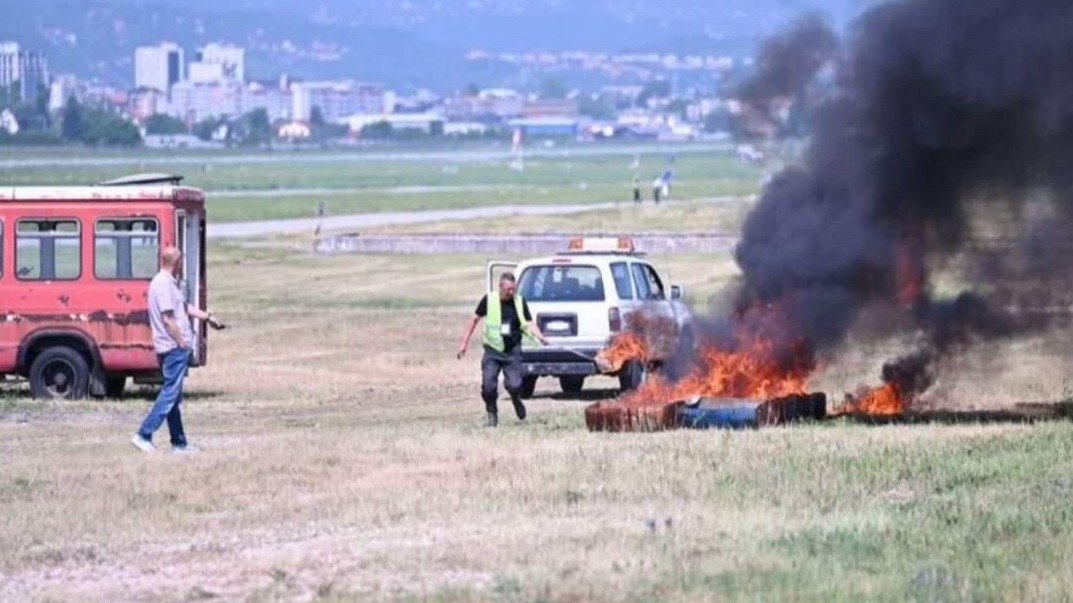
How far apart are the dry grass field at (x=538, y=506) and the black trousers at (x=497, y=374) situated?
0.34 metres

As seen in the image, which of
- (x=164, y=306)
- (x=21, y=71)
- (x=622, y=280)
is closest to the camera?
(x=164, y=306)

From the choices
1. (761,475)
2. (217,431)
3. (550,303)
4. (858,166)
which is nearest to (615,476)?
(761,475)

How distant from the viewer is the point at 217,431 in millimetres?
26438

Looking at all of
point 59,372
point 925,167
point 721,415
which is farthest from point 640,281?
point 925,167

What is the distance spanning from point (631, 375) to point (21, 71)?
7436 cm

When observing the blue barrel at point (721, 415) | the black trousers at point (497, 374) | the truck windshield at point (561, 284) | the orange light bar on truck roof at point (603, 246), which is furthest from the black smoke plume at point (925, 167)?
the orange light bar on truck roof at point (603, 246)

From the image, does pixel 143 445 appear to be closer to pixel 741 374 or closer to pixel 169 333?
pixel 169 333

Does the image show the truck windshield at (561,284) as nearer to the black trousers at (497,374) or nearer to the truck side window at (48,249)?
the black trousers at (497,374)

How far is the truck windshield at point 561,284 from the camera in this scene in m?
30.2

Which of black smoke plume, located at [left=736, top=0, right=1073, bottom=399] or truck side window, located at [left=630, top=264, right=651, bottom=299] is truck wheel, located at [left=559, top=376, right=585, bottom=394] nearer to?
truck side window, located at [left=630, top=264, right=651, bottom=299]

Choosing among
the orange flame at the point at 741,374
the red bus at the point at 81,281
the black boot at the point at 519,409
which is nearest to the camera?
the orange flame at the point at 741,374

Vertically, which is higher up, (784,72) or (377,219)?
(784,72)

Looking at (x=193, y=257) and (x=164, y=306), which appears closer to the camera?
(x=164, y=306)

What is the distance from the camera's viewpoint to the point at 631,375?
2978 centimetres
